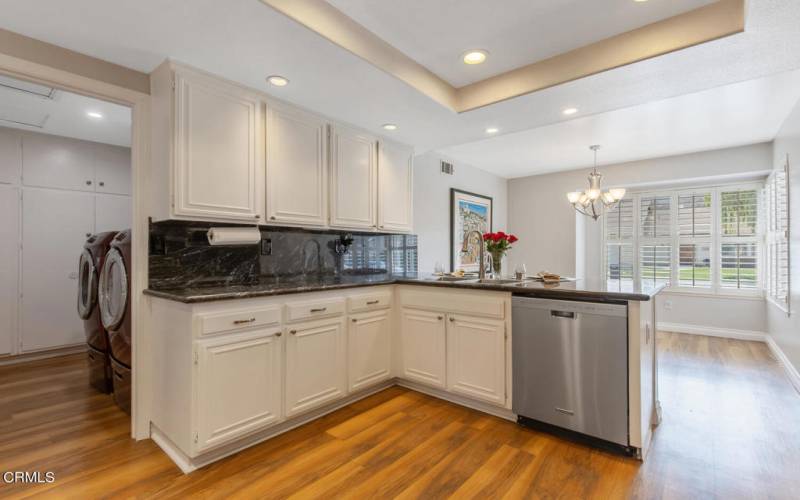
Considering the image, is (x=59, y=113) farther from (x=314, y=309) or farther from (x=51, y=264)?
(x=314, y=309)

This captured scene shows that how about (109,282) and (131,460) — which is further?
(109,282)

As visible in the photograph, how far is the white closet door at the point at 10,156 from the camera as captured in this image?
12.7 ft

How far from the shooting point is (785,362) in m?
3.65

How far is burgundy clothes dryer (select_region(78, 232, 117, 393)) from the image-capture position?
3035 millimetres

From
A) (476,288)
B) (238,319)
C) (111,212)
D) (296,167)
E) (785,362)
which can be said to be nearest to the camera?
(238,319)

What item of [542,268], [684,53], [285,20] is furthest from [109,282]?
[542,268]

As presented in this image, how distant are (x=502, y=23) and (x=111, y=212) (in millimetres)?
4800

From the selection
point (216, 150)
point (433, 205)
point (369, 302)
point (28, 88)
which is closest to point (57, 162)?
point (28, 88)

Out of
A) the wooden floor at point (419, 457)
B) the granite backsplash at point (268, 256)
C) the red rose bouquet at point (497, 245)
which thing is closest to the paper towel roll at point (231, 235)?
the granite backsplash at point (268, 256)

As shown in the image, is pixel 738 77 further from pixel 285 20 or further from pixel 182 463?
pixel 182 463

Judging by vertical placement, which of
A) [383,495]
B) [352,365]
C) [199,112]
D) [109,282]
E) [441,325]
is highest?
[199,112]

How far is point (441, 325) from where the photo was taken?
110 inches

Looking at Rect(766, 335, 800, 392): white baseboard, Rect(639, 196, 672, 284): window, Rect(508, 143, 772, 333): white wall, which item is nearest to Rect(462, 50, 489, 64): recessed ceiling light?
Rect(766, 335, 800, 392): white baseboard

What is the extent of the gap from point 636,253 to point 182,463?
6241 millimetres
